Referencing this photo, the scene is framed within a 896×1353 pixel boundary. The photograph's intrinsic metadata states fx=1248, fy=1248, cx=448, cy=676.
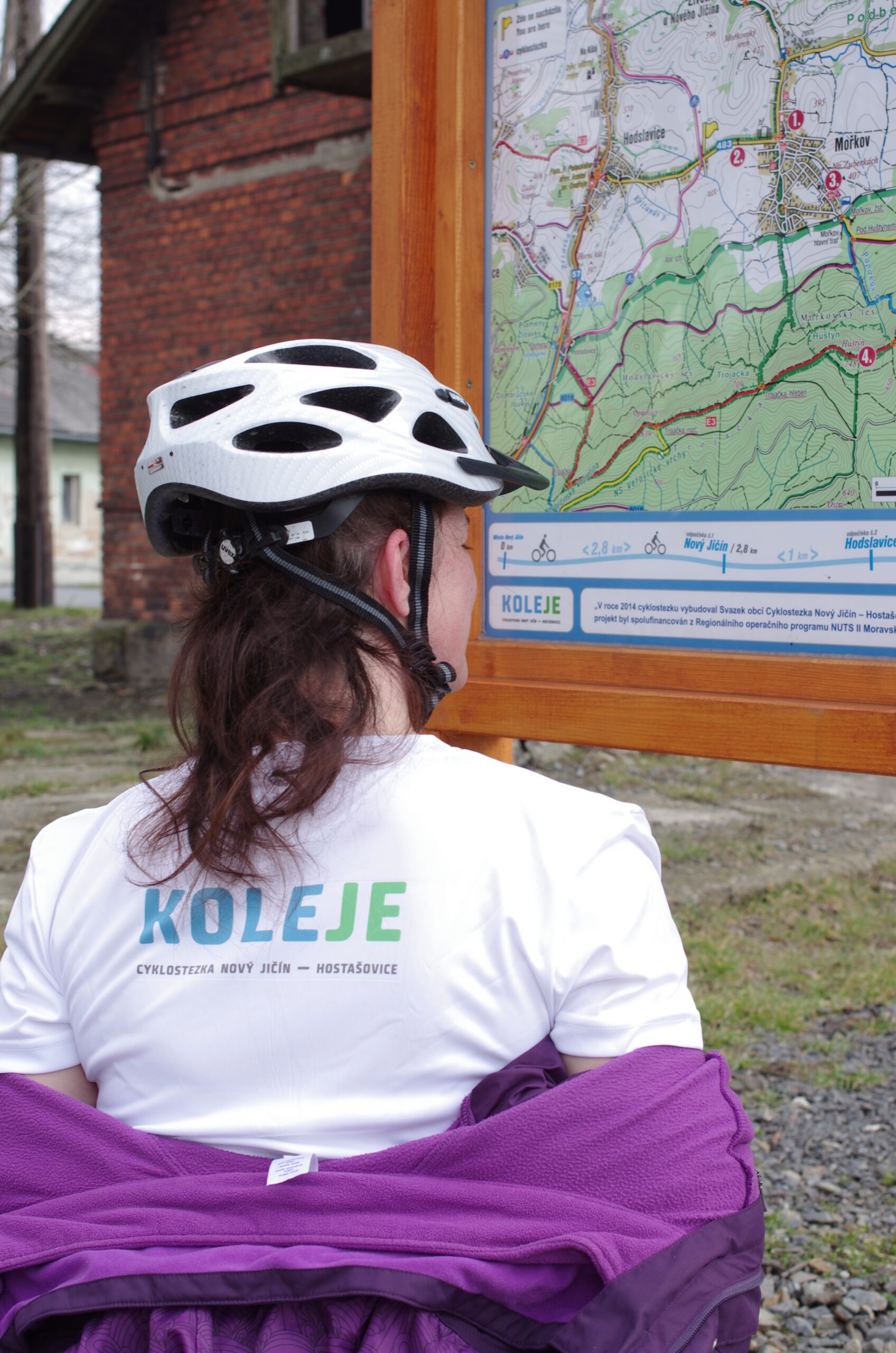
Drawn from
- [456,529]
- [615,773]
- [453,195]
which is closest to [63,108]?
[615,773]

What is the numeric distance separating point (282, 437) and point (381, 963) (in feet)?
2.49

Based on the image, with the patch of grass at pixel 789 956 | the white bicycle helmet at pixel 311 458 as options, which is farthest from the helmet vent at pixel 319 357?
the patch of grass at pixel 789 956

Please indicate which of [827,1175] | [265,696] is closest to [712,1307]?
[265,696]

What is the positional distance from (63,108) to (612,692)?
12.3m

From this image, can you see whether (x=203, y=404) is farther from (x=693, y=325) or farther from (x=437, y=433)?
(x=693, y=325)

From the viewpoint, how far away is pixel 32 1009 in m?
1.34

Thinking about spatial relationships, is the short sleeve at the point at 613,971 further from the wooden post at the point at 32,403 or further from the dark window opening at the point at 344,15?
the wooden post at the point at 32,403

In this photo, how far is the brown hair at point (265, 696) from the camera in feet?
4.25

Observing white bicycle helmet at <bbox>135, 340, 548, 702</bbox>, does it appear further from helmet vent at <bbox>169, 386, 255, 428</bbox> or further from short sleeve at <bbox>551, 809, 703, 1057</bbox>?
short sleeve at <bbox>551, 809, 703, 1057</bbox>

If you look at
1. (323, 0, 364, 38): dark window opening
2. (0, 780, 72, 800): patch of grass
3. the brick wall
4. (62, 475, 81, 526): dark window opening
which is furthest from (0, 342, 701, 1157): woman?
(62, 475, 81, 526): dark window opening

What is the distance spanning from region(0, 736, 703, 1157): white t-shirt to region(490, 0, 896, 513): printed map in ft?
2.92

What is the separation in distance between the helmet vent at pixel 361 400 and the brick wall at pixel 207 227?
8.70 metres

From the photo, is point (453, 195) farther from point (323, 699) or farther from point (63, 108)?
point (63, 108)

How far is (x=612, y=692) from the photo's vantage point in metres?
2.08
